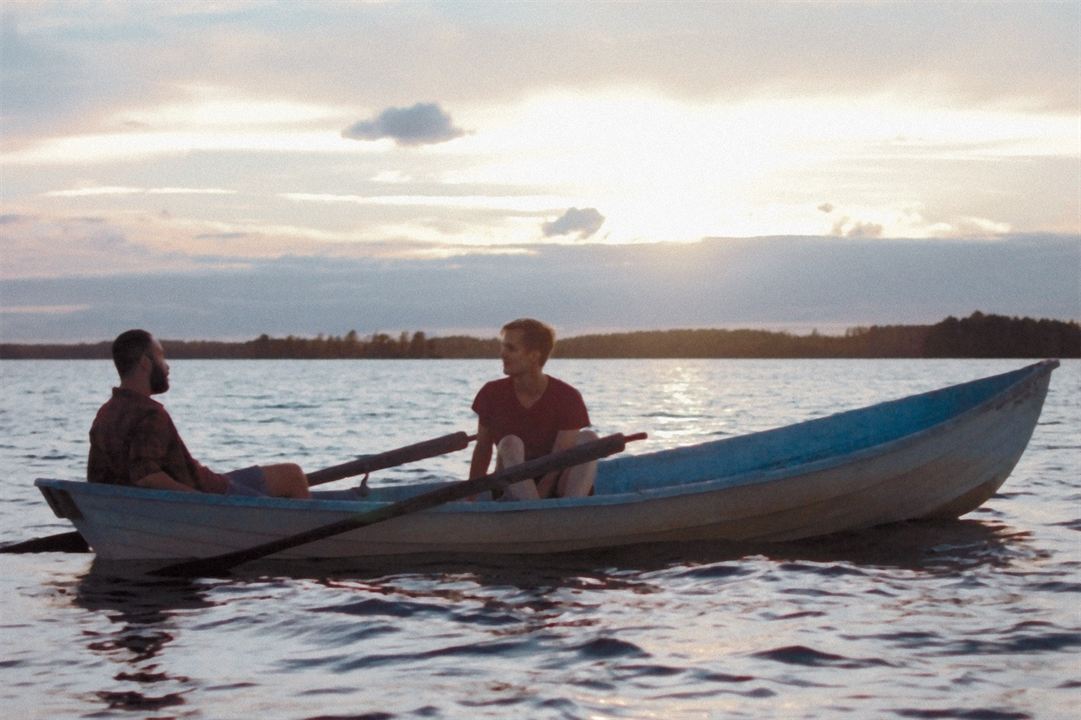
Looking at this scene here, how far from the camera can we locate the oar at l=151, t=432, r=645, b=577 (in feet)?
28.0

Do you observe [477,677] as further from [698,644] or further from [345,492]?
[345,492]

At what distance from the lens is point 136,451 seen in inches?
320

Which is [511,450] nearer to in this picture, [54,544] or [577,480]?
[577,480]

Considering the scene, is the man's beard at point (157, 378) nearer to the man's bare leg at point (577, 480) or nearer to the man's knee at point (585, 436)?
the man's knee at point (585, 436)

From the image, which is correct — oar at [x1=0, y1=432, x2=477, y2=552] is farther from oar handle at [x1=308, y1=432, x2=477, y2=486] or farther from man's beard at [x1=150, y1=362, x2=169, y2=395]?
man's beard at [x1=150, y1=362, x2=169, y2=395]

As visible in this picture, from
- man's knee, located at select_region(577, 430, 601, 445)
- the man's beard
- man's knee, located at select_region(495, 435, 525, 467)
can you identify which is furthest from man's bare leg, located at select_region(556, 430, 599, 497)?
the man's beard

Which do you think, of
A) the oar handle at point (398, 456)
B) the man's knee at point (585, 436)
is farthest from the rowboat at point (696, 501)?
the man's knee at point (585, 436)

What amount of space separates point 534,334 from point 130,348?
275 centimetres

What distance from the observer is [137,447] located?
8102 millimetres

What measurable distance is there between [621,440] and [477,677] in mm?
2818

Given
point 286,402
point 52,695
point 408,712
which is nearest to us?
point 408,712

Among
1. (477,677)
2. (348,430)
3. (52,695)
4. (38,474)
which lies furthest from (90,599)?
(348,430)

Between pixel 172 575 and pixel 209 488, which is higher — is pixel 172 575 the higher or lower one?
the lower one

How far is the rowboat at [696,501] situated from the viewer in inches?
337
